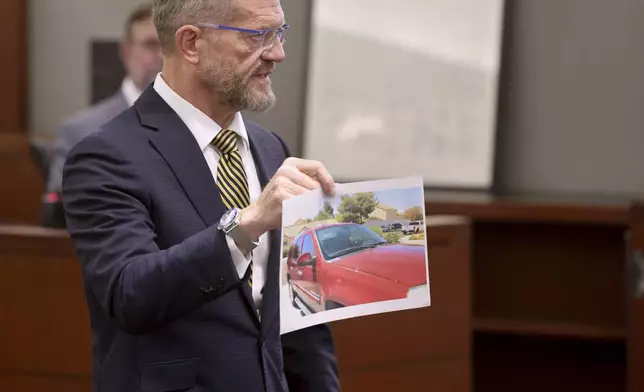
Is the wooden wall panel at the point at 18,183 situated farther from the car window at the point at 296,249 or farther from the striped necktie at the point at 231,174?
the car window at the point at 296,249

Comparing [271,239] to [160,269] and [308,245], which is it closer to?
[308,245]

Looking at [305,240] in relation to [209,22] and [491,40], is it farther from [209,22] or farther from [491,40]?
[491,40]

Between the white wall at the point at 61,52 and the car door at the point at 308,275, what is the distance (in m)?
4.10

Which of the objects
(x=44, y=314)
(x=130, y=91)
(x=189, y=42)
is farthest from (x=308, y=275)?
(x=130, y=91)

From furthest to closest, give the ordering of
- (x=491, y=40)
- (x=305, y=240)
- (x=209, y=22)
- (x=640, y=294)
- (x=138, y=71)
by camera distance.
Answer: (x=491, y=40), (x=138, y=71), (x=640, y=294), (x=209, y=22), (x=305, y=240)

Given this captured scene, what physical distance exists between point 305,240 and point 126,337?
1.12 ft

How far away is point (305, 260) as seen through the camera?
5.51 ft

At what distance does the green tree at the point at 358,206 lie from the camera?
1.70 m

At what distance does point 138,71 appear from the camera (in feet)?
14.3

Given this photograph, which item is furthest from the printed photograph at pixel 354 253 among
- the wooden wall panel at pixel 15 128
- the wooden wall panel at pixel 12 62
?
the wooden wall panel at pixel 12 62

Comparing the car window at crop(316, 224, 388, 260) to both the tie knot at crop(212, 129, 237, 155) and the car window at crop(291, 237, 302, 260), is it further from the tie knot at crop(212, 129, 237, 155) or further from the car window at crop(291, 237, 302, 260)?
the tie knot at crop(212, 129, 237, 155)

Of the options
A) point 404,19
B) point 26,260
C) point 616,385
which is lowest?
point 616,385

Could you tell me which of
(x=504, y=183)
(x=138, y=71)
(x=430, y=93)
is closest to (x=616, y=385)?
(x=504, y=183)

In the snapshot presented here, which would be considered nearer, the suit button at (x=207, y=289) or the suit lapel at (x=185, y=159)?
the suit button at (x=207, y=289)
